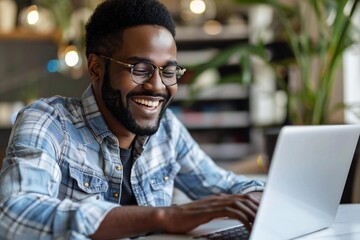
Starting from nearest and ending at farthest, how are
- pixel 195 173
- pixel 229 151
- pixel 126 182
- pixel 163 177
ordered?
pixel 126 182 < pixel 163 177 < pixel 195 173 < pixel 229 151

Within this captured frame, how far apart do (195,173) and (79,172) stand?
448mm

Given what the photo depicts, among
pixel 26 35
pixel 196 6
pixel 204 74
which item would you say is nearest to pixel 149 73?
pixel 196 6

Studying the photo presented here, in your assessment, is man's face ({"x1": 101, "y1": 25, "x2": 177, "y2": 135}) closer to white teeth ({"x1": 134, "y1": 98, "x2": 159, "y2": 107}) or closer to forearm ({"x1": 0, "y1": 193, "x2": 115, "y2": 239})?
white teeth ({"x1": 134, "y1": 98, "x2": 159, "y2": 107})

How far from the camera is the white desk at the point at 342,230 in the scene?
53.2 inches

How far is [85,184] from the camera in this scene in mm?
1545

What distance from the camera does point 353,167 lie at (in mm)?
2922

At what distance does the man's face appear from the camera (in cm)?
153

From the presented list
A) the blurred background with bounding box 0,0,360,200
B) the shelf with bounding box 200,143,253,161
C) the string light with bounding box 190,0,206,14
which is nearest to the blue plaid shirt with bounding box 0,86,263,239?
the string light with bounding box 190,0,206,14

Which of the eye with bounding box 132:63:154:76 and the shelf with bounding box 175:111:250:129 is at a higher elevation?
the eye with bounding box 132:63:154:76

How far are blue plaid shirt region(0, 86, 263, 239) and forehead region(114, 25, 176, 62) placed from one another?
173 mm

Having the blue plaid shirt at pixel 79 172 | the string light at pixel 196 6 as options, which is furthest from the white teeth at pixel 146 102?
the string light at pixel 196 6

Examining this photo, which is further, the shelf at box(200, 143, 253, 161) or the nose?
the shelf at box(200, 143, 253, 161)

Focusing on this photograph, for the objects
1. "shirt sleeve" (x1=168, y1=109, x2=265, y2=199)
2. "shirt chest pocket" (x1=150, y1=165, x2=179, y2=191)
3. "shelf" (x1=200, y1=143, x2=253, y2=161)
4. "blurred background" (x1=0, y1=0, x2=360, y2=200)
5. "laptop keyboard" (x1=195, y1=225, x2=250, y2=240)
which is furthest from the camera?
"shelf" (x1=200, y1=143, x2=253, y2=161)

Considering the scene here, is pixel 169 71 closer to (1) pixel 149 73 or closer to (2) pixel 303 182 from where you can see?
(1) pixel 149 73
